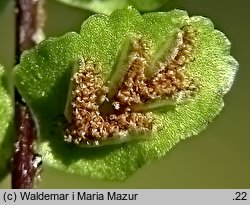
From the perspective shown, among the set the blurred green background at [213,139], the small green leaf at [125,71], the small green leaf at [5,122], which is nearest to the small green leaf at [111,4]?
the small green leaf at [125,71]

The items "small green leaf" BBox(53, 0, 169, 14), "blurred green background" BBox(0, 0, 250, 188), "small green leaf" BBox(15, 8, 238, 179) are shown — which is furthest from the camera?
"blurred green background" BBox(0, 0, 250, 188)

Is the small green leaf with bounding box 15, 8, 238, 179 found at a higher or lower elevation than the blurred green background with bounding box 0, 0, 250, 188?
higher

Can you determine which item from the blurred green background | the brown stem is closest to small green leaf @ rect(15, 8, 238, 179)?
the brown stem

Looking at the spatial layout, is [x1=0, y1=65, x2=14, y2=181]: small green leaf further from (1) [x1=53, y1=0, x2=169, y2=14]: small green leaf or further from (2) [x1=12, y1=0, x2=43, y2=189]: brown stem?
(1) [x1=53, y1=0, x2=169, y2=14]: small green leaf

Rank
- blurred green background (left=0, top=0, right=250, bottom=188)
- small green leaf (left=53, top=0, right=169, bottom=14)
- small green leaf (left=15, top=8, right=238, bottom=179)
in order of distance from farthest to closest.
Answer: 1. blurred green background (left=0, top=0, right=250, bottom=188)
2. small green leaf (left=53, top=0, right=169, bottom=14)
3. small green leaf (left=15, top=8, right=238, bottom=179)

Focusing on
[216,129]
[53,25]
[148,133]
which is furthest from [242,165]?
[148,133]
